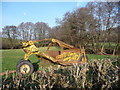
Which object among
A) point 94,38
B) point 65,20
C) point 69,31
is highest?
point 65,20

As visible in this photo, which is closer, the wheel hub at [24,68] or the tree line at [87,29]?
the wheel hub at [24,68]

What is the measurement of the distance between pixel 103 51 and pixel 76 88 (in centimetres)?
993

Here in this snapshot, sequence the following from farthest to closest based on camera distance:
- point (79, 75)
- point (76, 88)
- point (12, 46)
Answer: point (12, 46) → point (79, 75) → point (76, 88)

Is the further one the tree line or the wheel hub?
the tree line

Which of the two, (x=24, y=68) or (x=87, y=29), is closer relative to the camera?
(x=24, y=68)

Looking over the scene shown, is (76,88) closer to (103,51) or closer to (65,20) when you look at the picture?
(103,51)

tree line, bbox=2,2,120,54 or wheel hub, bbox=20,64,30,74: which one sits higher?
tree line, bbox=2,2,120,54

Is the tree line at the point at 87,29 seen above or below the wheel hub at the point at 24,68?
above

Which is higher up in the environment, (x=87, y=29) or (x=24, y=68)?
(x=87, y=29)

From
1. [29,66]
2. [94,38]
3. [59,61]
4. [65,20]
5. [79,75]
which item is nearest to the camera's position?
[79,75]

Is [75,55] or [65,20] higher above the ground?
[65,20]

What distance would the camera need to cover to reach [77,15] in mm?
9758

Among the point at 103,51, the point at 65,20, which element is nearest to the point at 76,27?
the point at 65,20

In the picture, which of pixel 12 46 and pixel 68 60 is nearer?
pixel 68 60
